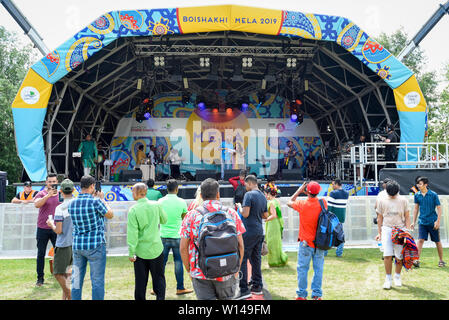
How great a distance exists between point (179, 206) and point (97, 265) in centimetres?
130

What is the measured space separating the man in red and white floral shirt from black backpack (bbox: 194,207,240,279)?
0.25ft

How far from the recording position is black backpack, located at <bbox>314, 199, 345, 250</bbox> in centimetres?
413

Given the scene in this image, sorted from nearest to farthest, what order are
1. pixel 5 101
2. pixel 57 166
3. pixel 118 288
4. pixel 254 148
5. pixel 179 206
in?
pixel 179 206, pixel 118 288, pixel 57 166, pixel 254 148, pixel 5 101

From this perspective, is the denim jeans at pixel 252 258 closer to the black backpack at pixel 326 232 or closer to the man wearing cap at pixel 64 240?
the black backpack at pixel 326 232

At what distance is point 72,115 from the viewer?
48.1 feet

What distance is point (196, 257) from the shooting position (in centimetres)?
301

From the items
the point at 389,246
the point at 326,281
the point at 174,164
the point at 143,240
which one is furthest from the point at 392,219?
the point at 174,164

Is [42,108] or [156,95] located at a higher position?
[156,95]

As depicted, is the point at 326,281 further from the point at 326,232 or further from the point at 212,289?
the point at 212,289

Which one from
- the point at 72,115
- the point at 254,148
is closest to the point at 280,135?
the point at 254,148

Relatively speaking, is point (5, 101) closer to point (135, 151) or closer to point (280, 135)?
point (135, 151)

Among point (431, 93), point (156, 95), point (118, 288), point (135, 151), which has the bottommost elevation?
point (118, 288)

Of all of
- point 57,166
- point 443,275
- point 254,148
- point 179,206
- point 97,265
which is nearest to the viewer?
point 97,265

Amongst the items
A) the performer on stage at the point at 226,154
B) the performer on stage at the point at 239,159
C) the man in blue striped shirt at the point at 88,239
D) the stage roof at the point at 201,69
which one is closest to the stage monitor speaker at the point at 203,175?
the performer on stage at the point at 239,159
